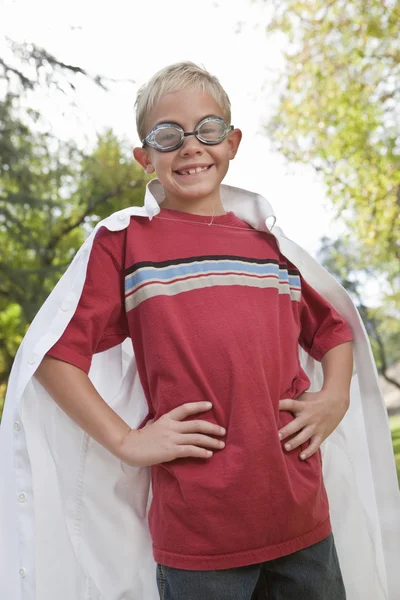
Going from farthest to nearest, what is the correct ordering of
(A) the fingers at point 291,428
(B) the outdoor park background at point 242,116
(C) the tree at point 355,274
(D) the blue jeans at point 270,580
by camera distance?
1. (C) the tree at point 355,274
2. (B) the outdoor park background at point 242,116
3. (A) the fingers at point 291,428
4. (D) the blue jeans at point 270,580

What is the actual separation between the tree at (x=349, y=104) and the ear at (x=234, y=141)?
5.45 m

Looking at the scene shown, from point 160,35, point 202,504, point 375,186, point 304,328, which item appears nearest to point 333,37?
point 375,186

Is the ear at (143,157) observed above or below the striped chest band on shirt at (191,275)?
above

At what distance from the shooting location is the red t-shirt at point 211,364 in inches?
48.2

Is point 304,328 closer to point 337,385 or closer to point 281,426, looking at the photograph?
point 337,385

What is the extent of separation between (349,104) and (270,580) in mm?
7208

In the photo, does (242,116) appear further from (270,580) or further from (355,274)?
(270,580)

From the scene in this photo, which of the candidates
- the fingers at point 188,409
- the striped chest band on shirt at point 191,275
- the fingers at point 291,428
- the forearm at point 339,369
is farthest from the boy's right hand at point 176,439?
the forearm at point 339,369

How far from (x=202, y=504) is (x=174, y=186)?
63 centimetres

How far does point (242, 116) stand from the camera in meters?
10.8

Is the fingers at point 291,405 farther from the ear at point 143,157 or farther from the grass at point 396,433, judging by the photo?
the grass at point 396,433

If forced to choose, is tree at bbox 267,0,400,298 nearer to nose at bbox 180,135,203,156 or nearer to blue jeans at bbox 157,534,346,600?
nose at bbox 180,135,203,156

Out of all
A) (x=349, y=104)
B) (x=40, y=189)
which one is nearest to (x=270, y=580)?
(x=349, y=104)

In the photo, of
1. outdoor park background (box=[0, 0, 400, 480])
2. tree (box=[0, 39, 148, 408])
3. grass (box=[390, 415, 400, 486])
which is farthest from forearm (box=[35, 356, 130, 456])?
grass (box=[390, 415, 400, 486])
